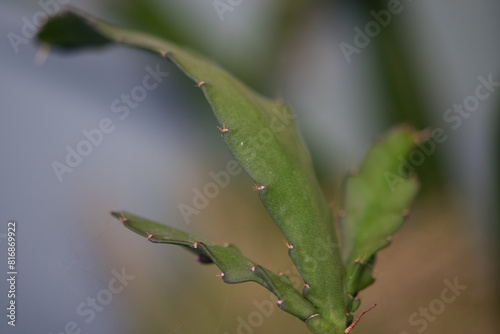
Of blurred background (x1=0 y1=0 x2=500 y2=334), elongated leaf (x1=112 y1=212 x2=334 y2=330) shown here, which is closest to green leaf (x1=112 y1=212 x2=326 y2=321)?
elongated leaf (x1=112 y1=212 x2=334 y2=330)

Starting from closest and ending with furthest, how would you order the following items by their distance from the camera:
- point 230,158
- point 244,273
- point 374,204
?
point 244,273
point 374,204
point 230,158

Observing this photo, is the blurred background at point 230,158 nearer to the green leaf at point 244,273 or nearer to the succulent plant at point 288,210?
the succulent plant at point 288,210

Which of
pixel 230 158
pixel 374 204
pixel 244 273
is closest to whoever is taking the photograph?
pixel 244 273

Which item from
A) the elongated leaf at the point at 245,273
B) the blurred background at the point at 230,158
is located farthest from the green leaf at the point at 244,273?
the blurred background at the point at 230,158

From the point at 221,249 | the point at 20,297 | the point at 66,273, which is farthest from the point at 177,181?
the point at 221,249

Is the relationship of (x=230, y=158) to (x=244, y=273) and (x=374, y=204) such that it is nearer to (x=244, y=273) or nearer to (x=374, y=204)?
(x=374, y=204)

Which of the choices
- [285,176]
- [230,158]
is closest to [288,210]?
[285,176]
